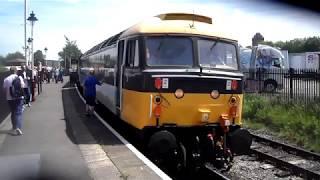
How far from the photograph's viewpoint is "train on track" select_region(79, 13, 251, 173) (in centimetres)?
853

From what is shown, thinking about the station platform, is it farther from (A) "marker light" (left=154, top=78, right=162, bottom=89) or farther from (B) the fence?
(B) the fence

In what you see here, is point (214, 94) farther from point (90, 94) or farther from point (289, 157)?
point (90, 94)

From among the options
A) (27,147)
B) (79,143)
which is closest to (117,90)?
(79,143)

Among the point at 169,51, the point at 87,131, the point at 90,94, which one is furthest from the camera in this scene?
the point at 90,94

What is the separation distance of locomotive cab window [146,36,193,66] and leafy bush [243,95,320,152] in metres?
4.22

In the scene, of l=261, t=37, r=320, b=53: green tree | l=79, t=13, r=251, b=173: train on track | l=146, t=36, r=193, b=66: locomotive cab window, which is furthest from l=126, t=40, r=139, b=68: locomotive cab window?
l=261, t=37, r=320, b=53: green tree

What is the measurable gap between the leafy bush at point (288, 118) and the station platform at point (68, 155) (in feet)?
15.8

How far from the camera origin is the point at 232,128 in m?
9.09

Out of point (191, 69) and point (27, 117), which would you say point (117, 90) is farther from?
point (27, 117)

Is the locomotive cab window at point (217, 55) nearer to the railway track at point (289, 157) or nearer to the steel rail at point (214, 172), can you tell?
the steel rail at point (214, 172)

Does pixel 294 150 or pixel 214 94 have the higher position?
pixel 214 94

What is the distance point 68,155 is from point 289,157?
191 inches

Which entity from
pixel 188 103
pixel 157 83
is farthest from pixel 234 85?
pixel 157 83

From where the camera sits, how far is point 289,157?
10.4m
